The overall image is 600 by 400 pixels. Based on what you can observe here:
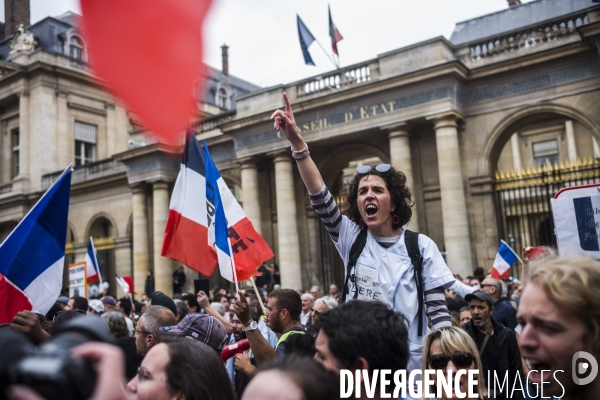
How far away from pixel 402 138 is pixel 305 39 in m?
4.76

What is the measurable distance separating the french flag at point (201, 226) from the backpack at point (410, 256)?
107 inches

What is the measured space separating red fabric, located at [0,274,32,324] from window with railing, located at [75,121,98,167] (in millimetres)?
27262

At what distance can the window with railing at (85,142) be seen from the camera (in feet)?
100.0

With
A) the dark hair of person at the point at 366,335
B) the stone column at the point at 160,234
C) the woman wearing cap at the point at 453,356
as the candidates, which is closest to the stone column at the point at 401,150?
the stone column at the point at 160,234

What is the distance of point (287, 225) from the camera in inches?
688

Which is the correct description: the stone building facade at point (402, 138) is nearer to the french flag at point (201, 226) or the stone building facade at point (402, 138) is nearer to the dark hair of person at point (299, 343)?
the french flag at point (201, 226)

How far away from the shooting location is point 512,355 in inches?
210

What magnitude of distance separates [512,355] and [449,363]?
230 centimetres

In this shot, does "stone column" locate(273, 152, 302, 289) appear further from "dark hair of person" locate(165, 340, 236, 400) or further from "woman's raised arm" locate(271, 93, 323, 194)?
"dark hair of person" locate(165, 340, 236, 400)

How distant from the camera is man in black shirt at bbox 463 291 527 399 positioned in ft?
15.9

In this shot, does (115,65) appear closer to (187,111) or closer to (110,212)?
(187,111)

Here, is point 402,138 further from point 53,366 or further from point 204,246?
point 53,366

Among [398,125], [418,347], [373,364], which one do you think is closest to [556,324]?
[373,364]

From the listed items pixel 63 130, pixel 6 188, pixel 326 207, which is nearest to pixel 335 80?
pixel 326 207
